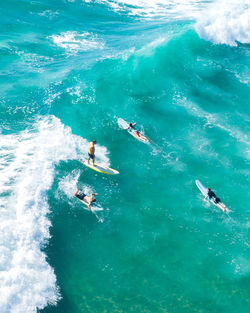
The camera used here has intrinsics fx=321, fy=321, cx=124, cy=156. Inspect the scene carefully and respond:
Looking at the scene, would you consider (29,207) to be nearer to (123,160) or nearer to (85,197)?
(85,197)

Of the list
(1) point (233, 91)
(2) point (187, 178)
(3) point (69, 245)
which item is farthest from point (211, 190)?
(1) point (233, 91)

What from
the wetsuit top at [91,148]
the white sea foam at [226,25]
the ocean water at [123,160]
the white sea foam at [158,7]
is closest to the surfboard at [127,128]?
the ocean water at [123,160]

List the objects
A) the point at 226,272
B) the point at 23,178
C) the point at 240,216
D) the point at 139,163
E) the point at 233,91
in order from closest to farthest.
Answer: the point at 226,272 → the point at 240,216 → the point at 23,178 → the point at 139,163 → the point at 233,91

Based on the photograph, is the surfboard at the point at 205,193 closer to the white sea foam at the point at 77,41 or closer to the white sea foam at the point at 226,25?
the white sea foam at the point at 77,41

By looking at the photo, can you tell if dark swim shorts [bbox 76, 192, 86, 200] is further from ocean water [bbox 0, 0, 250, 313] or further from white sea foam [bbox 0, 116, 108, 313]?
white sea foam [bbox 0, 116, 108, 313]

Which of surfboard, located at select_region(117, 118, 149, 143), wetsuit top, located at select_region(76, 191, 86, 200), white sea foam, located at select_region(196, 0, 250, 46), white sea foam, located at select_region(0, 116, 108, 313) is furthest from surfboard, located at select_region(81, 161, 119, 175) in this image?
white sea foam, located at select_region(196, 0, 250, 46)

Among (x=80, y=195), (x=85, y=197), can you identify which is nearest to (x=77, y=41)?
(x=80, y=195)

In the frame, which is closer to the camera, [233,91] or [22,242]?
[22,242]

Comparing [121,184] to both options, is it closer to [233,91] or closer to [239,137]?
[239,137]
